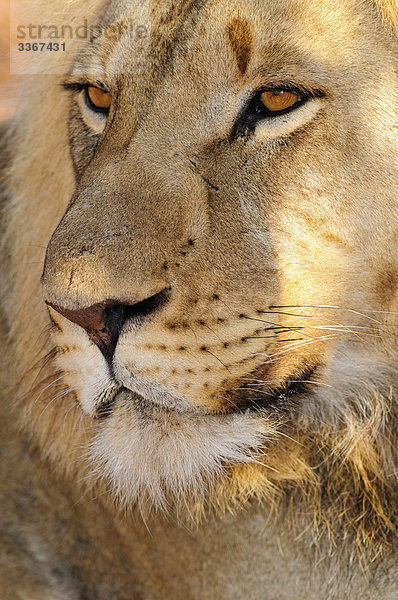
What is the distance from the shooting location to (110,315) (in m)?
1.61

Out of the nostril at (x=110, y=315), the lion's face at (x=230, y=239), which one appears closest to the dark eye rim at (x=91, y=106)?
the lion's face at (x=230, y=239)

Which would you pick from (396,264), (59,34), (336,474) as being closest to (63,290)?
(396,264)

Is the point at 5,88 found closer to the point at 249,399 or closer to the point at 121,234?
the point at 121,234

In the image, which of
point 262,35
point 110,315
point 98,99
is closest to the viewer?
point 110,315

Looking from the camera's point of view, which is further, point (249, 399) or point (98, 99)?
point (98, 99)

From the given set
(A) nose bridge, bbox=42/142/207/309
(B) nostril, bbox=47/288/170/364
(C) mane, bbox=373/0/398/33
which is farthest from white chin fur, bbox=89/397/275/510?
(C) mane, bbox=373/0/398/33

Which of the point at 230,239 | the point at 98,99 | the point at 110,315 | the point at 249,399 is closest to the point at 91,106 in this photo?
the point at 98,99

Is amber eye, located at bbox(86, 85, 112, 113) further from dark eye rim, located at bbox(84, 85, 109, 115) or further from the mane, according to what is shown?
the mane

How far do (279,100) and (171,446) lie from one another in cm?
84

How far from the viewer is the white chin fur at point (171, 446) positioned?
175 centimetres

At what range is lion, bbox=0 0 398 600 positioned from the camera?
167 centimetres

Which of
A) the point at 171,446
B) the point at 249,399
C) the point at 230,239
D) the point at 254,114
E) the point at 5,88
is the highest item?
the point at 5,88

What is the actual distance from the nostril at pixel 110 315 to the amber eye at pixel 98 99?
75 centimetres

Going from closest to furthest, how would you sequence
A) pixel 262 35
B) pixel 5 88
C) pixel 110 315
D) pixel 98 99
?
pixel 110 315 < pixel 262 35 < pixel 98 99 < pixel 5 88
